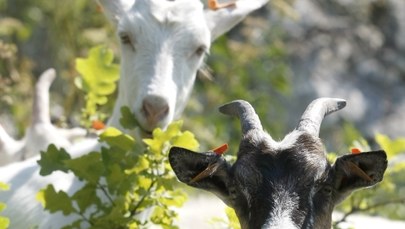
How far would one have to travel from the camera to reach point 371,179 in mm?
6961

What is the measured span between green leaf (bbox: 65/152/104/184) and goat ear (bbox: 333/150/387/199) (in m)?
1.78

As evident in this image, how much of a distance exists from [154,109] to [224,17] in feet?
4.70

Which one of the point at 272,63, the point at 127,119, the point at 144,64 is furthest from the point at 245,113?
the point at 272,63

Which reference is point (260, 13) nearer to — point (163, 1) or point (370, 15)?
point (370, 15)

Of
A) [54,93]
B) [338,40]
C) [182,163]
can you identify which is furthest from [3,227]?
[338,40]

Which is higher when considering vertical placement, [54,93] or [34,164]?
[34,164]

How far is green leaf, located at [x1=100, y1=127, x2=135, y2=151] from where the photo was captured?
7926 millimetres

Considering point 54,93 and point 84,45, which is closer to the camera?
point 84,45

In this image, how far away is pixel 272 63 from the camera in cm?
1734

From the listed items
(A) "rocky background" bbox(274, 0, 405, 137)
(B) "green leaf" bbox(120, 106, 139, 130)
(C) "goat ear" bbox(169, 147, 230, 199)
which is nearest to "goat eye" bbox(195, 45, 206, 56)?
(B) "green leaf" bbox(120, 106, 139, 130)

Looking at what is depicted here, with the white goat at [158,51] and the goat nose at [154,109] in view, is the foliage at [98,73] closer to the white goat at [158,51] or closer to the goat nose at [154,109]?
the white goat at [158,51]

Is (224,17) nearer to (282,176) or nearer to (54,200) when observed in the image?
(54,200)

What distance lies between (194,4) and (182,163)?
2.17 m

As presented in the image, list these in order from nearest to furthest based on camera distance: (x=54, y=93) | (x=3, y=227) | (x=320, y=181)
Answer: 1. (x=320, y=181)
2. (x=3, y=227)
3. (x=54, y=93)
